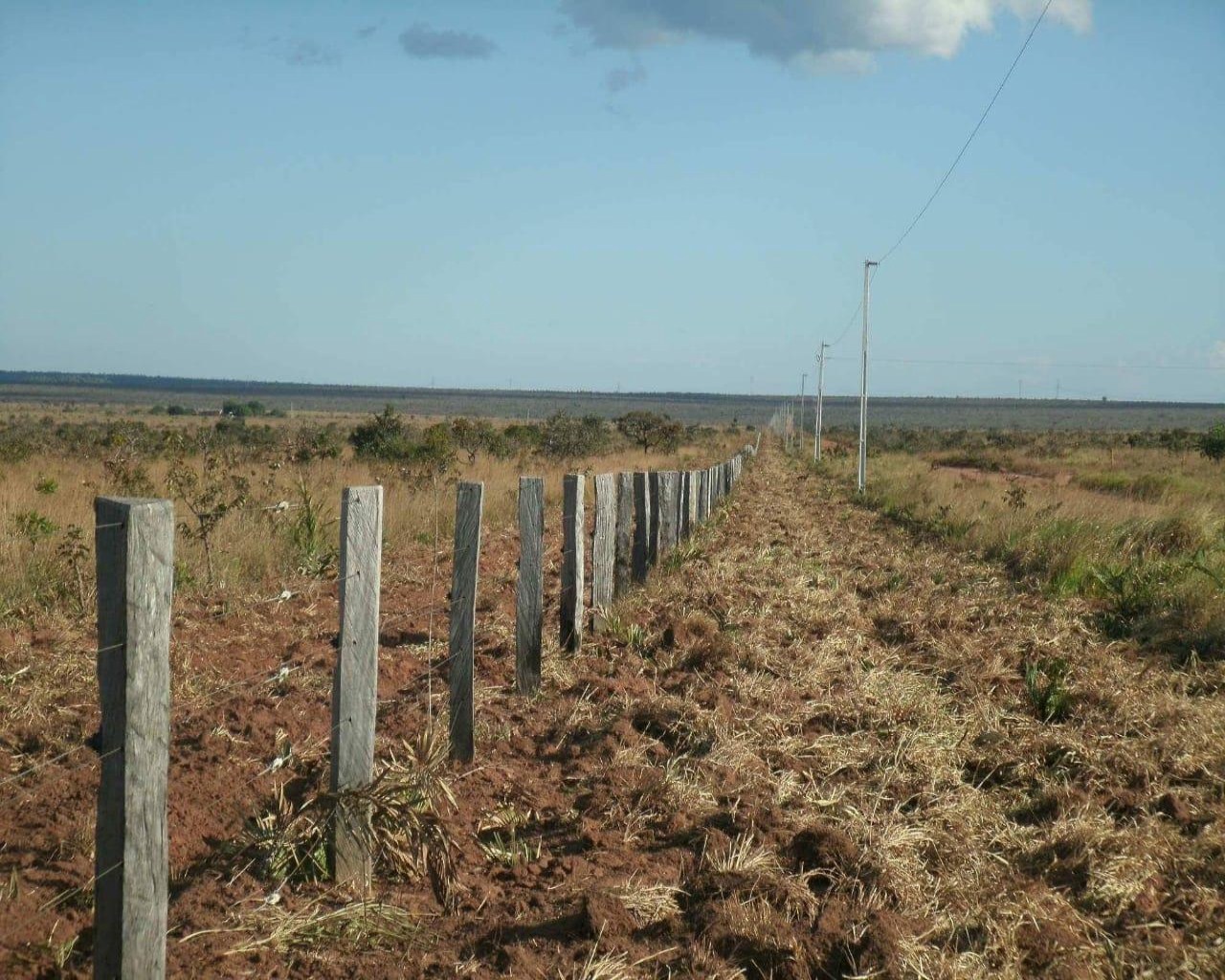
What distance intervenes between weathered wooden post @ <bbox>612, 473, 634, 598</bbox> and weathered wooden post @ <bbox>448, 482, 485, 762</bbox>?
188 inches

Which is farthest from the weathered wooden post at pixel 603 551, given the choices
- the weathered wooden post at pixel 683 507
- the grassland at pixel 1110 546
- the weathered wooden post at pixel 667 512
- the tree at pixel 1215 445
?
the tree at pixel 1215 445

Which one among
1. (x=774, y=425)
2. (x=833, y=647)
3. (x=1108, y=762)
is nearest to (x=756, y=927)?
(x=1108, y=762)

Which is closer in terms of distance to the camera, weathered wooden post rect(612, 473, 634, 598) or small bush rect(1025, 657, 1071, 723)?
small bush rect(1025, 657, 1071, 723)

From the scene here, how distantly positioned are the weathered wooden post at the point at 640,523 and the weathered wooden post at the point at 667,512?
119 cm

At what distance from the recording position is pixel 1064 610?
10.9 meters

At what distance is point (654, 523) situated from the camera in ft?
41.5

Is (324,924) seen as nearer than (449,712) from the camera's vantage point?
Yes

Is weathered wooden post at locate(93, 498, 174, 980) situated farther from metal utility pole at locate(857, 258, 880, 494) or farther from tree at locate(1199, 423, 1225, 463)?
tree at locate(1199, 423, 1225, 463)

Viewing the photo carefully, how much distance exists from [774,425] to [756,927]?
119351 mm

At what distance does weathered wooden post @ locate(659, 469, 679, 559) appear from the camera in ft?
43.5

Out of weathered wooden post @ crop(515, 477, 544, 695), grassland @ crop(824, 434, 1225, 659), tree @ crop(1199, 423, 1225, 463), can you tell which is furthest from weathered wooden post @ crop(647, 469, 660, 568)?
tree @ crop(1199, 423, 1225, 463)

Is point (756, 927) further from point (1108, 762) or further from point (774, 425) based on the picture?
point (774, 425)

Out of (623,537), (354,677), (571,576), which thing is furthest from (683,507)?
(354,677)

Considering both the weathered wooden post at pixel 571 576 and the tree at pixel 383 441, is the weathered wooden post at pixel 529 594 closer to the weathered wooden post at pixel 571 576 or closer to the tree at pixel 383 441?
the weathered wooden post at pixel 571 576
